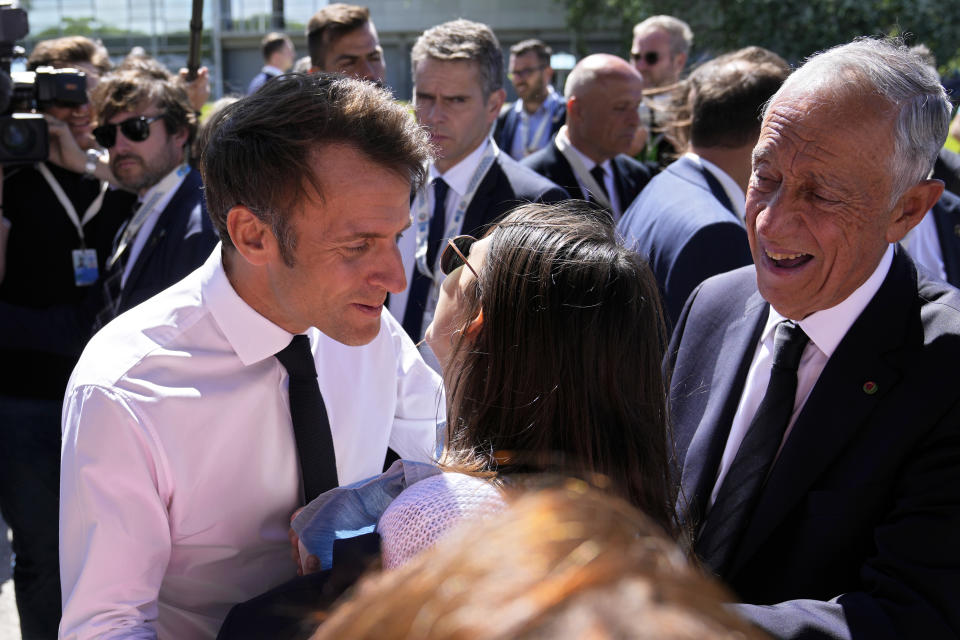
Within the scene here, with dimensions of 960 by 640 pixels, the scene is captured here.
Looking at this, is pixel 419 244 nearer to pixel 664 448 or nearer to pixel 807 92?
pixel 807 92

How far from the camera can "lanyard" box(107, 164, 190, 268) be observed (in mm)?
3484

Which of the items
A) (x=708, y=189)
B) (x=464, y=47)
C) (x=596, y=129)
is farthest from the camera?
(x=596, y=129)

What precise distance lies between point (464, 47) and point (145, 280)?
5.77ft

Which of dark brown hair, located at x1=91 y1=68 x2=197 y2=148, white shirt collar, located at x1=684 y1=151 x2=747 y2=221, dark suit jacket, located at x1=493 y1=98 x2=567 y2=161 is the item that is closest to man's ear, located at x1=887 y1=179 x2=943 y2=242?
white shirt collar, located at x1=684 y1=151 x2=747 y2=221

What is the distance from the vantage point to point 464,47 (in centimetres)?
383

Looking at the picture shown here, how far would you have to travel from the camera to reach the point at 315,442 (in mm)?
1741

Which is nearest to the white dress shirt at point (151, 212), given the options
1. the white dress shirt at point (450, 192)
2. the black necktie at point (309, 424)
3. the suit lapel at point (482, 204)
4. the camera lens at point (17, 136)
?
the camera lens at point (17, 136)

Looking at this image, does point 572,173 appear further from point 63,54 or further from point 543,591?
point 543,591

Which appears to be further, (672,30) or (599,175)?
(672,30)

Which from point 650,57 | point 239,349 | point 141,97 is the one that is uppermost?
point 650,57

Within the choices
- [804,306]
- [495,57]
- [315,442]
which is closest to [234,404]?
[315,442]

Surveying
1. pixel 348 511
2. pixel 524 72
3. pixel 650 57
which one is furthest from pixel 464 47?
pixel 524 72

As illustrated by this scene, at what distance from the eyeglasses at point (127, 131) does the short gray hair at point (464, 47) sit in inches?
50.2

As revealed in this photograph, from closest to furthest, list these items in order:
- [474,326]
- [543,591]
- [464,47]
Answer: [543,591] < [474,326] < [464,47]
